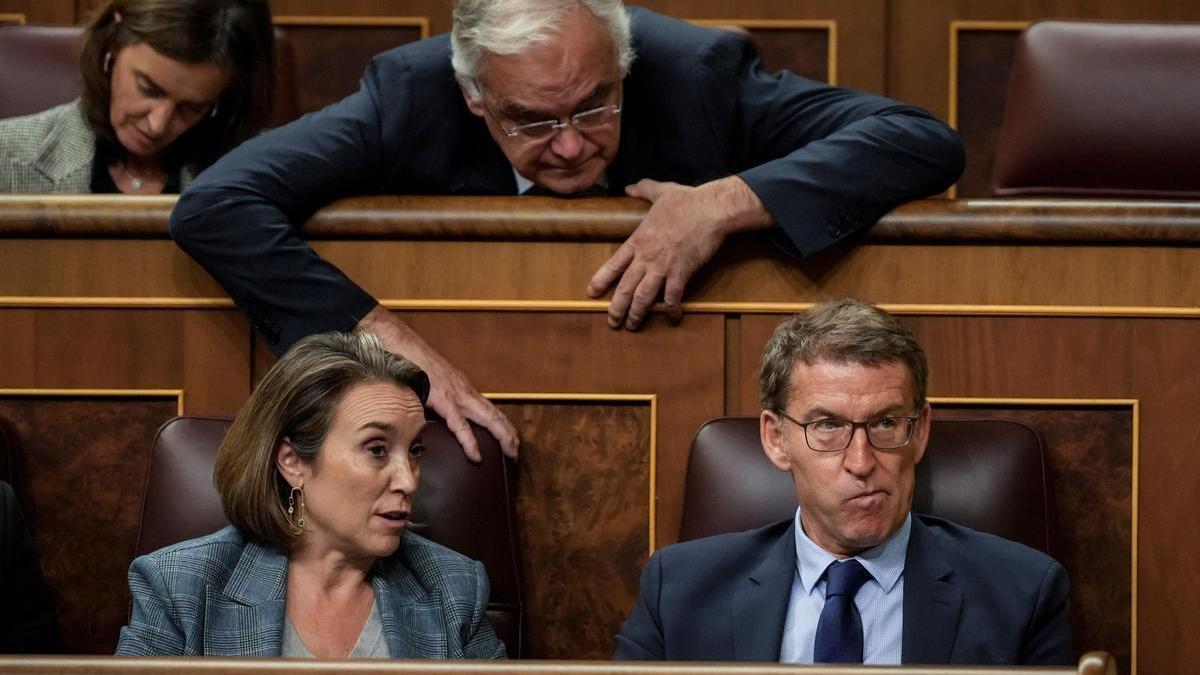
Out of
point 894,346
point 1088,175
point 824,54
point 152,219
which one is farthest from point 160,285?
point 824,54

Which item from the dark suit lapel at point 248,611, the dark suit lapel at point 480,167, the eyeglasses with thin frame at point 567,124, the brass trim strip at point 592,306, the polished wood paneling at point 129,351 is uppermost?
the eyeglasses with thin frame at point 567,124

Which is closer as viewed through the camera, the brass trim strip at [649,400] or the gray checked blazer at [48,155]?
the brass trim strip at [649,400]

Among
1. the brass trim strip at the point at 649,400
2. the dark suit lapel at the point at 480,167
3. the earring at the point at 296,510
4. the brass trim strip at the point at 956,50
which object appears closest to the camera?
the earring at the point at 296,510

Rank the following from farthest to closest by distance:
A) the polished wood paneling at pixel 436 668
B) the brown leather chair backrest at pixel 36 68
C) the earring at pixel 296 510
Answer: the brown leather chair backrest at pixel 36 68, the earring at pixel 296 510, the polished wood paneling at pixel 436 668

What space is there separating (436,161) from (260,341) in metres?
0.23

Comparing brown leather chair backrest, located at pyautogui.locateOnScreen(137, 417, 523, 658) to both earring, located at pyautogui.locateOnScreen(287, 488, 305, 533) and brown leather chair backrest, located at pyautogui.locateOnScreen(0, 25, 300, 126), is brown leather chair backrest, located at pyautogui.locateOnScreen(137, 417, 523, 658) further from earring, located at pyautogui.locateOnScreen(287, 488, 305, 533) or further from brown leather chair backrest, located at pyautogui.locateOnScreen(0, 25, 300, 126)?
brown leather chair backrest, located at pyautogui.locateOnScreen(0, 25, 300, 126)

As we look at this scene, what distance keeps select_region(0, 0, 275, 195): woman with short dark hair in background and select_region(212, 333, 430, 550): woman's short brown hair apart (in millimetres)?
535

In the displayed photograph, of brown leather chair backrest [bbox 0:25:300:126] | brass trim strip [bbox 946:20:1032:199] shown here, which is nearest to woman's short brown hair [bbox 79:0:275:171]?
brown leather chair backrest [bbox 0:25:300:126]

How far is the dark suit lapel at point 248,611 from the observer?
1188 mm

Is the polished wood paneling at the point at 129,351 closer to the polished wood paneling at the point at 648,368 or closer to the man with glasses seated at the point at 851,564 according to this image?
the polished wood paneling at the point at 648,368

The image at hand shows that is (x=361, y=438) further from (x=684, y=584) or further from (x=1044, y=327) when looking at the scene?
(x=1044, y=327)

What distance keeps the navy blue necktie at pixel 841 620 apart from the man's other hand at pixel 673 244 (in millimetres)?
283

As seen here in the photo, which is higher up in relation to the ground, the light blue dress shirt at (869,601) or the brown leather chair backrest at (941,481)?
the brown leather chair backrest at (941,481)

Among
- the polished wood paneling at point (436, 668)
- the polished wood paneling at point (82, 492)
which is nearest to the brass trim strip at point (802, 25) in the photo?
the polished wood paneling at point (82, 492)
